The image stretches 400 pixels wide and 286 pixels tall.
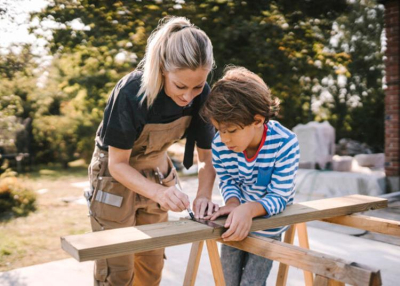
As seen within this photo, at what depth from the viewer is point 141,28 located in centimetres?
591

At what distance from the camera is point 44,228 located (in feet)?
20.0

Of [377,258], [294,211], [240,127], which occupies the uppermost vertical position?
[240,127]

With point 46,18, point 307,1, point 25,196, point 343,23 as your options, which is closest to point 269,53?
point 307,1

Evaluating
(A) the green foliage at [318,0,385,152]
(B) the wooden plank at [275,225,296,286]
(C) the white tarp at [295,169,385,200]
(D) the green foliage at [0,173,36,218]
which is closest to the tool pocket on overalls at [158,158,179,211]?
(B) the wooden plank at [275,225,296,286]

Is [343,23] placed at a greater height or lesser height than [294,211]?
greater

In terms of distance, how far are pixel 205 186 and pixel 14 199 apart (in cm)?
579

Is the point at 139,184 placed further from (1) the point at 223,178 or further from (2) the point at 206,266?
(2) the point at 206,266

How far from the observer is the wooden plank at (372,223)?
193cm

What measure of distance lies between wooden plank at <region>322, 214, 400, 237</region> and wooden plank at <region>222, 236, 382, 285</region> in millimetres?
636

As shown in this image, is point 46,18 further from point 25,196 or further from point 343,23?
point 343,23

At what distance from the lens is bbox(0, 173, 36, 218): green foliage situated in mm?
6822

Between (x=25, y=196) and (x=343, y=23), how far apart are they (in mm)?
12298

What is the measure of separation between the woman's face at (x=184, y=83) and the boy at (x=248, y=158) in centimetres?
10

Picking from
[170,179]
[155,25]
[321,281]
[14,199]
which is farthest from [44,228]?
[321,281]
